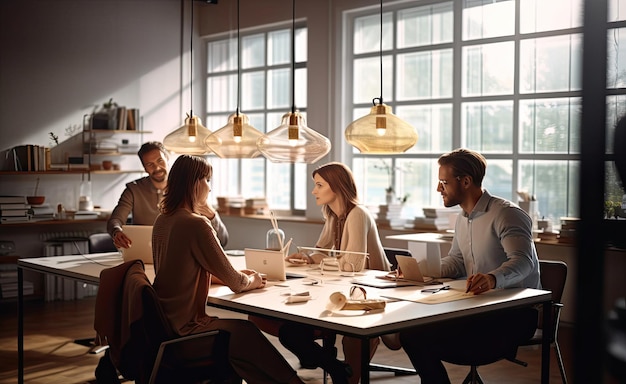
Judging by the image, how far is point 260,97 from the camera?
29.6 feet

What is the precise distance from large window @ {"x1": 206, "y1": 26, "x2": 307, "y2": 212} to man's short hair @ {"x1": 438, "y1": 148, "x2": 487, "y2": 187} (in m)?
4.70

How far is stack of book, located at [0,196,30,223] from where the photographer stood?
745 centimetres

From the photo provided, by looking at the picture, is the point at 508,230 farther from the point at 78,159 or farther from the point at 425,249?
the point at 78,159

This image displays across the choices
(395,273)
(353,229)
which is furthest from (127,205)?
(395,273)

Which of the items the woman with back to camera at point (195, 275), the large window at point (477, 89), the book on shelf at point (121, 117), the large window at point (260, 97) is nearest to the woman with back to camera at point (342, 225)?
the woman with back to camera at point (195, 275)

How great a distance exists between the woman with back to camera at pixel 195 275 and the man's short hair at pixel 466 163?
1.17 metres

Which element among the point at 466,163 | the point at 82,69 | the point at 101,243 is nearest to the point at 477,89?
the point at 466,163

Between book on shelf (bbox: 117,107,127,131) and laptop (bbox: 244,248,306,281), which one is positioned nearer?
laptop (bbox: 244,248,306,281)

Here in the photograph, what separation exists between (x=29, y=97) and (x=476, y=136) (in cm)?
467

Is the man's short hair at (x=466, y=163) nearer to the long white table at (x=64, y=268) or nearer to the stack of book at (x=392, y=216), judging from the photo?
the long white table at (x=64, y=268)

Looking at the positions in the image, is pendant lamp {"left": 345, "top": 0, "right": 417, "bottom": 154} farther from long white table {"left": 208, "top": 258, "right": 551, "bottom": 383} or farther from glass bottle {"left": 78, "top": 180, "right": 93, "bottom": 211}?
glass bottle {"left": 78, "top": 180, "right": 93, "bottom": 211}

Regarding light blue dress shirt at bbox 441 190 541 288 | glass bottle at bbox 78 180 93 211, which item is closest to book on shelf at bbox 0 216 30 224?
glass bottle at bbox 78 180 93 211

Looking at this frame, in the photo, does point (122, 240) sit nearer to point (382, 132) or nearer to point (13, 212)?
point (382, 132)

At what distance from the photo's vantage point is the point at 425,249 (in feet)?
12.9
